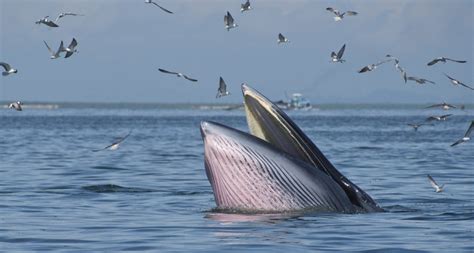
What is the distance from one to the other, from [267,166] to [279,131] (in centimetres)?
44

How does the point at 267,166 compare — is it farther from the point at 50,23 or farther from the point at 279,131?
the point at 50,23

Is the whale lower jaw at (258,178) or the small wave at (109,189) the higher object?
the whale lower jaw at (258,178)

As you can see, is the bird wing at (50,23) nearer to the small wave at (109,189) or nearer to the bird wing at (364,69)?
the small wave at (109,189)

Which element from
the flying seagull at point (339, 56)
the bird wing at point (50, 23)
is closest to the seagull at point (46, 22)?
the bird wing at point (50, 23)

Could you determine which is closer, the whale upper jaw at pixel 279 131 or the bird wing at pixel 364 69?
the whale upper jaw at pixel 279 131

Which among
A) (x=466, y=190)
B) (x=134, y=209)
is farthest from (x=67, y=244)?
(x=466, y=190)

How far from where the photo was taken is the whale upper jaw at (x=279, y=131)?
13.9 metres

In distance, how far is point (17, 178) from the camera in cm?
2605

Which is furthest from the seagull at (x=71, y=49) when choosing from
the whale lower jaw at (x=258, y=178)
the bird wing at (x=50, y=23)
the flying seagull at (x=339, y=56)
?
the whale lower jaw at (x=258, y=178)

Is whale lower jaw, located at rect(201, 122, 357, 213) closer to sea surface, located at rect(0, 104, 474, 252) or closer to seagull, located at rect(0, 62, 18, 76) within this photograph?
sea surface, located at rect(0, 104, 474, 252)

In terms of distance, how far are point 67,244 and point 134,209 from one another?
4.26m

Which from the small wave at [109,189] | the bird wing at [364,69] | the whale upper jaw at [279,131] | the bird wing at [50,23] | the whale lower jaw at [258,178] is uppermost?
the bird wing at [50,23]

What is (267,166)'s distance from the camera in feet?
46.3

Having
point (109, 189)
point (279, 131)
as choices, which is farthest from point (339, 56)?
point (279, 131)
